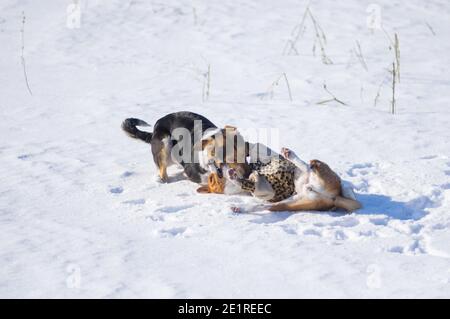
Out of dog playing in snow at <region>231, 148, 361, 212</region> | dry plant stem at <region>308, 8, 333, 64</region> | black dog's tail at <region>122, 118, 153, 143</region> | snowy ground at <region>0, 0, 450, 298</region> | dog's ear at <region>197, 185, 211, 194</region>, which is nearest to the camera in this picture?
snowy ground at <region>0, 0, 450, 298</region>

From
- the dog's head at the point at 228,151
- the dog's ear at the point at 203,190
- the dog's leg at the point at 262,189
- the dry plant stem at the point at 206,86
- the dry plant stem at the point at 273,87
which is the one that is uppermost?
the dog's head at the point at 228,151

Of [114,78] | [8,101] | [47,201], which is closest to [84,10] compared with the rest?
[114,78]

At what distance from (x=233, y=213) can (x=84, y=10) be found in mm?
7515

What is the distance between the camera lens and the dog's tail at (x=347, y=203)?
4633mm

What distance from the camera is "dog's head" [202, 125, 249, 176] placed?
489 cm

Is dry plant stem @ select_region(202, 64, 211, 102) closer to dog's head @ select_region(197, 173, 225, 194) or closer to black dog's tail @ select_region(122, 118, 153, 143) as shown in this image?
black dog's tail @ select_region(122, 118, 153, 143)

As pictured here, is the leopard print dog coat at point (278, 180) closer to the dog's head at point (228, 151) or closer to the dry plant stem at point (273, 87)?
the dog's head at point (228, 151)

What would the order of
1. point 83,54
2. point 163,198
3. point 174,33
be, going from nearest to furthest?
point 163,198, point 83,54, point 174,33

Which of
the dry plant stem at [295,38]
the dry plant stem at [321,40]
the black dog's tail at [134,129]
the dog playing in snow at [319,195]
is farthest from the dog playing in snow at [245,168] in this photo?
the dry plant stem at [295,38]

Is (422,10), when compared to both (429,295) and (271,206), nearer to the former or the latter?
(271,206)

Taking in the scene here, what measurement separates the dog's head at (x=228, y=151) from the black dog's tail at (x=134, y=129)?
1041mm

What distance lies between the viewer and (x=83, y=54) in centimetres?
959

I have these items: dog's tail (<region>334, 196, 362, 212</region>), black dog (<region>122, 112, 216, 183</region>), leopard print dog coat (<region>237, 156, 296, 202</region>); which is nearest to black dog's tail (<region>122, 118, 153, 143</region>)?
black dog (<region>122, 112, 216, 183</region>)

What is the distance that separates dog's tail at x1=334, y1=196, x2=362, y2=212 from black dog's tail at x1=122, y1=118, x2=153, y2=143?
1.96m
